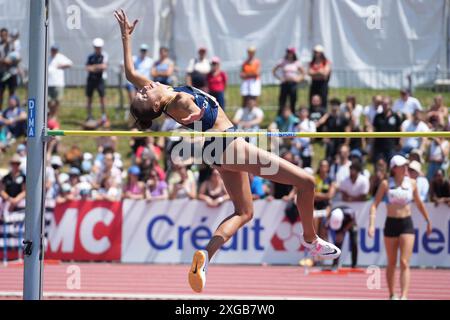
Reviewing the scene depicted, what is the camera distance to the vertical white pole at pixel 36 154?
7961mm

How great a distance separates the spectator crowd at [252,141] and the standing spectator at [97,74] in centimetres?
2

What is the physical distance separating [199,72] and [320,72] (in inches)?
82.6

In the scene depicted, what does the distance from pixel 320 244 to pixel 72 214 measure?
7.46 metres

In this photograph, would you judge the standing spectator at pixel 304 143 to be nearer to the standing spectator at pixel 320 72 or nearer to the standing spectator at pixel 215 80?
the standing spectator at pixel 320 72

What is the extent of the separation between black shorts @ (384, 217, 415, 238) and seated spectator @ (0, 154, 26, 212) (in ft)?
20.1

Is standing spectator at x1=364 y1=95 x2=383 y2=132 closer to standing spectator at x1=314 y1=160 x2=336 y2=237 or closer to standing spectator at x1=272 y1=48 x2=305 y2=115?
standing spectator at x1=272 y1=48 x2=305 y2=115

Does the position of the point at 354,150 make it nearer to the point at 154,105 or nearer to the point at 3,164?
the point at 3,164

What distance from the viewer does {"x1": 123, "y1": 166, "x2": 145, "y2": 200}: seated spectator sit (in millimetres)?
15078

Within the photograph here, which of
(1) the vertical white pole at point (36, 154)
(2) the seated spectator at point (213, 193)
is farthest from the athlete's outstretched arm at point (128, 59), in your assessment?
(2) the seated spectator at point (213, 193)

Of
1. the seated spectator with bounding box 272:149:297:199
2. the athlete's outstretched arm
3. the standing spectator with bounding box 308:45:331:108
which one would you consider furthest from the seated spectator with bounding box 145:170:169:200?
the athlete's outstretched arm

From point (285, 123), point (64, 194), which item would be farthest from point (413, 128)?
point (64, 194)

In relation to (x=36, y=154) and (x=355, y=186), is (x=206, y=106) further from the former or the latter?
(x=355, y=186)

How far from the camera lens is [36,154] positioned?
797cm

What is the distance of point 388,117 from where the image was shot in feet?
51.1
